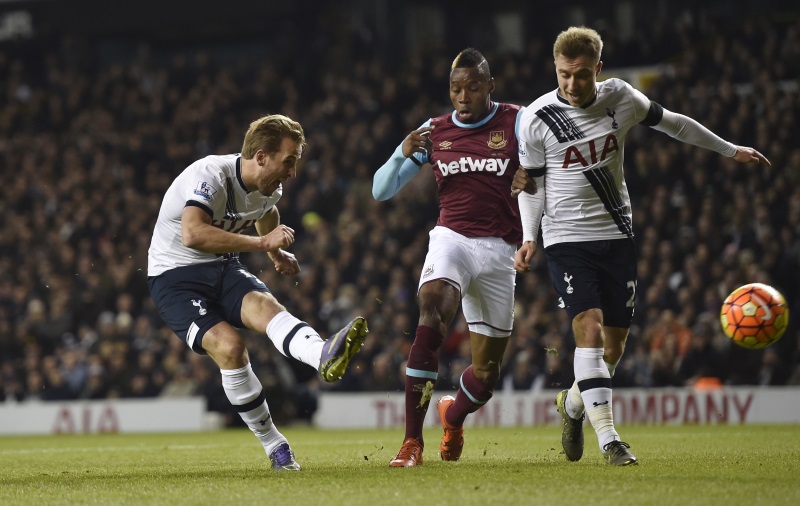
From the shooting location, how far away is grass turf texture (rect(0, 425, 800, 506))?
5.09m

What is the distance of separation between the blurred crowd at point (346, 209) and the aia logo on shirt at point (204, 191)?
15.8 feet

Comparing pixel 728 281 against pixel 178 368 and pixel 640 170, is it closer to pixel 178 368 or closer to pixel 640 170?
pixel 640 170

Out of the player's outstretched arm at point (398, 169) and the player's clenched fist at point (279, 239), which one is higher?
the player's outstretched arm at point (398, 169)

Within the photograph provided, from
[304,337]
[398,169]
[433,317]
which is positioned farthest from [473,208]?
[304,337]

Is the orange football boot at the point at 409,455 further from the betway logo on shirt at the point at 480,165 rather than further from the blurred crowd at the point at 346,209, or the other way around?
the blurred crowd at the point at 346,209

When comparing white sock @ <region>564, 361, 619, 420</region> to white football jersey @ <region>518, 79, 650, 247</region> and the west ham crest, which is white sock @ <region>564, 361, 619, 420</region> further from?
the west ham crest

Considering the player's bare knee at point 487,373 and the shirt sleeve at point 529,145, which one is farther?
the player's bare knee at point 487,373

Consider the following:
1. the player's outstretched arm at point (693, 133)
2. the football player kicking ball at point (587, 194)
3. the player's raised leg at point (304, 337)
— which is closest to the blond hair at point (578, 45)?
the football player kicking ball at point (587, 194)

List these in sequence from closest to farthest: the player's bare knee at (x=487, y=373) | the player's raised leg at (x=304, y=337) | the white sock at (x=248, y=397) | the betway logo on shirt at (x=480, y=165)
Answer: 1. the player's raised leg at (x=304, y=337)
2. the white sock at (x=248, y=397)
3. the betway logo on shirt at (x=480, y=165)
4. the player's bare knee at (x=487, y=373)

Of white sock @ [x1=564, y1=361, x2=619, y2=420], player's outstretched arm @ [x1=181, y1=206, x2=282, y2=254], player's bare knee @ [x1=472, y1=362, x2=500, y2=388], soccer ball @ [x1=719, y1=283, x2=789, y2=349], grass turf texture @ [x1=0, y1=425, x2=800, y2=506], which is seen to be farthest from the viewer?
soccer ball @ [x1=719, y1=283, x2=789, y2=349]

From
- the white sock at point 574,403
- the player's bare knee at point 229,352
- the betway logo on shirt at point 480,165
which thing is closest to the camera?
the player's bare knee at point 229,352

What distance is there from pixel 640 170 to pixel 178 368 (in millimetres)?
7444


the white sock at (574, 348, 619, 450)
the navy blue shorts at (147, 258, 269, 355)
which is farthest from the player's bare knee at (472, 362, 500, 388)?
the navy blue shorts at (147, 258, 269, 355)

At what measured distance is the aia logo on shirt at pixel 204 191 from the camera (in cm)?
668
